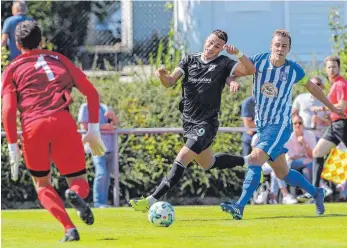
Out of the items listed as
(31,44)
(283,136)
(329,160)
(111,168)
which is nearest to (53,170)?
(111,168)

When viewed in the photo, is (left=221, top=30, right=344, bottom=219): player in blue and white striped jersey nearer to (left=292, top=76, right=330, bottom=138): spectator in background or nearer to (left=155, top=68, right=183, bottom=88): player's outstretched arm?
(left=155, top=68, right=183, bottom=88): player's outstretched arm

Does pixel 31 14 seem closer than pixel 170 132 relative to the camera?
No

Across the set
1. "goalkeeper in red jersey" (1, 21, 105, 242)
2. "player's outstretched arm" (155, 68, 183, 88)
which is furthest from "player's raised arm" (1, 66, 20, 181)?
"player's outstretched arm" (155, 68, 183, 88)

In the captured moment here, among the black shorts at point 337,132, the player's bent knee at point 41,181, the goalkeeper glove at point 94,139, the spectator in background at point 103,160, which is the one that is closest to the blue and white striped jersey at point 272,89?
the goalkeeper glove at point 94,139

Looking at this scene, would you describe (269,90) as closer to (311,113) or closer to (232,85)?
(232,85)

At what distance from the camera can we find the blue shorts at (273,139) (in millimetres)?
11742

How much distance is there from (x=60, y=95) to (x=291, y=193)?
793 cm

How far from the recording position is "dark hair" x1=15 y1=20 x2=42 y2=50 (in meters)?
9.48

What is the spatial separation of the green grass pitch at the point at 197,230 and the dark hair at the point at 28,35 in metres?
1.67

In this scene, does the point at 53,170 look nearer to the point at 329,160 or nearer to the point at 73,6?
the point at 329,160

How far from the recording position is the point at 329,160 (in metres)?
16.8

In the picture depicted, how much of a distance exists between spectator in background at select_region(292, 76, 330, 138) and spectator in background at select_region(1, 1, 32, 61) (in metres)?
4.58

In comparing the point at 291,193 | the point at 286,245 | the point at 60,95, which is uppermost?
the point at 60,95

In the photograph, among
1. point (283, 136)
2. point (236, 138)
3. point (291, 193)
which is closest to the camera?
point (283, 136)
